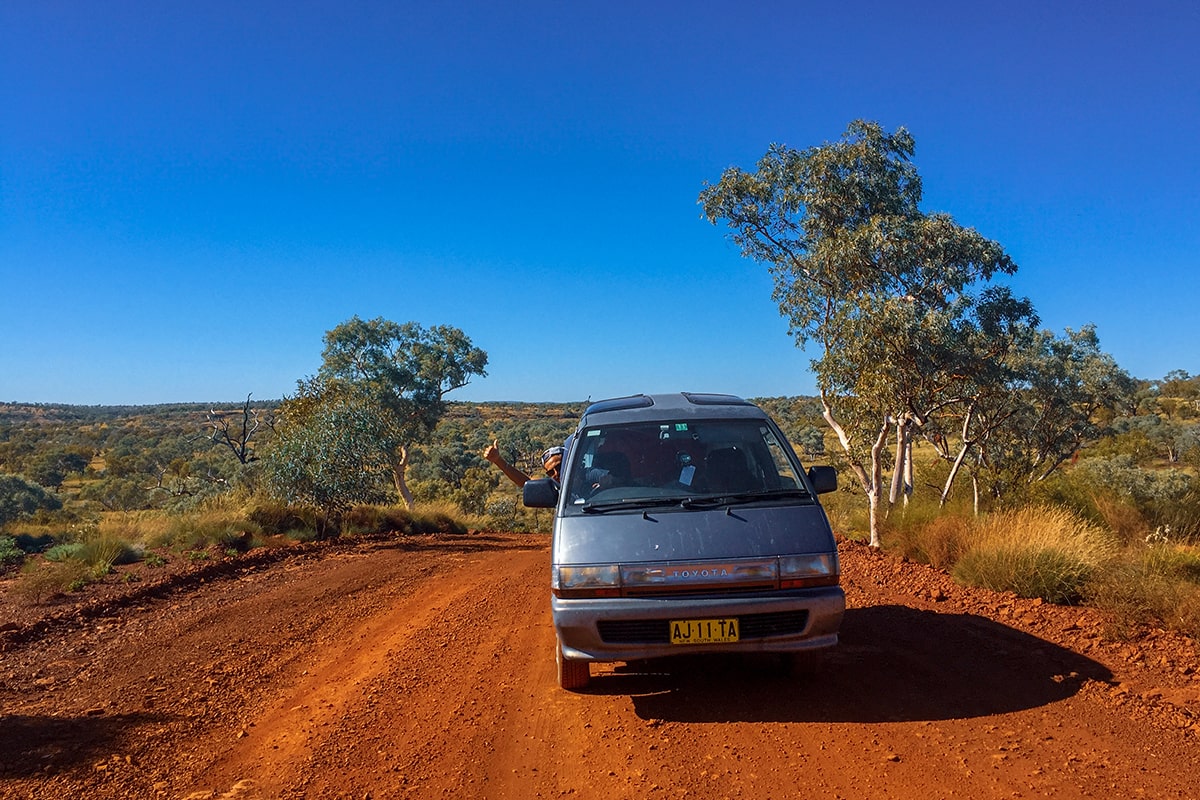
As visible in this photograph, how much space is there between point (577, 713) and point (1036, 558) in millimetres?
5119

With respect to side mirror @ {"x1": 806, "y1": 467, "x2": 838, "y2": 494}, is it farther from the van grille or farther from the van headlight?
the van headlight

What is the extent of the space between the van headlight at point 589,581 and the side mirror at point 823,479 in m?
1.65

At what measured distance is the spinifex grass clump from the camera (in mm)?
7055

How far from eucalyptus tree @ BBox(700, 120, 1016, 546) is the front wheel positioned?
7.34 meters

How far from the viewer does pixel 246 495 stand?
50.0 ft

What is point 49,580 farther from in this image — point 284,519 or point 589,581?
point 589,581

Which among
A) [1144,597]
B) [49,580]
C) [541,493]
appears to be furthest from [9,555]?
[1144,597]

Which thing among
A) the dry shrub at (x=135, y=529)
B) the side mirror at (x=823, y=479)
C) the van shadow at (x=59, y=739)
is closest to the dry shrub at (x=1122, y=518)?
the side mirror at (x=823, y=479)

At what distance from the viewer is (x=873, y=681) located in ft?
16.6

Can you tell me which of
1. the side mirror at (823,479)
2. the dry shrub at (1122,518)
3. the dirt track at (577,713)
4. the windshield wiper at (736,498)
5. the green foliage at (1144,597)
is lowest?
the dirt track at (577,713)

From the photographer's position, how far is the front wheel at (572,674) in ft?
16.0

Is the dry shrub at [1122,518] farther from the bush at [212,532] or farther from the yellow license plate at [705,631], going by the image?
the bush at [212,532]

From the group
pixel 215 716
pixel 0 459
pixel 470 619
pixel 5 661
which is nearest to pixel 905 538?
pixel 470 619

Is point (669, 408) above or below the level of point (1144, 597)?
above
